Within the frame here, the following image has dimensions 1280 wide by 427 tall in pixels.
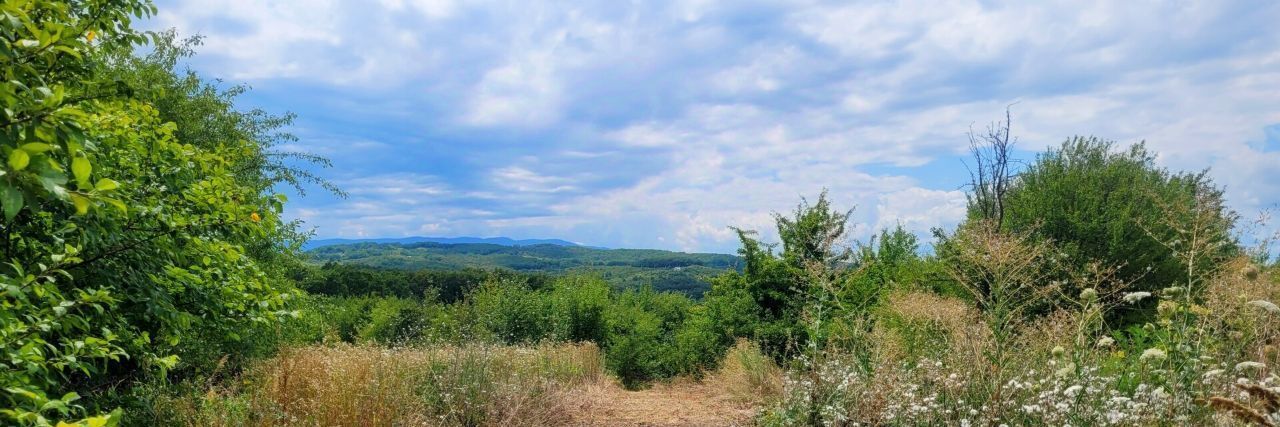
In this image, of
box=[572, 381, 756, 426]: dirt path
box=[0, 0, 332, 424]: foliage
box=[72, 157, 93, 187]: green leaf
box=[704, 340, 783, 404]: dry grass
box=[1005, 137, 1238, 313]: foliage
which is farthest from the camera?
box=[1005, 137, 1238, 313]: foliage

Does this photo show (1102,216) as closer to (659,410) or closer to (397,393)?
(659,410)

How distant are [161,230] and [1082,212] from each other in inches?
643

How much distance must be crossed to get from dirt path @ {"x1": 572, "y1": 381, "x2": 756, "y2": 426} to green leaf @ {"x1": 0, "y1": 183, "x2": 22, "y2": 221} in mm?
6223

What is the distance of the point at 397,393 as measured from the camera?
567cm

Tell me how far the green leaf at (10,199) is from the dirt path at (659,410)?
622cm

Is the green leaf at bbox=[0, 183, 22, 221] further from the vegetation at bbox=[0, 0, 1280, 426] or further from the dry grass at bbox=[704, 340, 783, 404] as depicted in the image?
the dry grass at bbox=[704, 340, 783, 404]

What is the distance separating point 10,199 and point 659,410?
Result: 8.10 m

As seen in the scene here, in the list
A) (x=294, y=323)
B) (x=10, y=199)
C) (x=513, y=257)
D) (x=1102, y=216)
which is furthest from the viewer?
(x=513, y=257)

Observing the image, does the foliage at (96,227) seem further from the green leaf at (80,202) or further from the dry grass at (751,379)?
the dry grass at (751,379)

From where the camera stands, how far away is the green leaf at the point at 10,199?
1.36m

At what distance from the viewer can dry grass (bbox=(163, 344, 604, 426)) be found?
5.18 meters

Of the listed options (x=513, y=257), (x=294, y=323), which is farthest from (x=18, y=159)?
(x=513, y=257)

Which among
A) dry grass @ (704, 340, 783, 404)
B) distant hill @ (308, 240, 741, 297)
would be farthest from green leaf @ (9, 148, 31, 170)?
distant hill @ (308, 240, 741, 297)

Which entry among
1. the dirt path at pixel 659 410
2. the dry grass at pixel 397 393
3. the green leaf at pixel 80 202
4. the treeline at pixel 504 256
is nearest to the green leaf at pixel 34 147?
the green leaf at pixel 80 202
